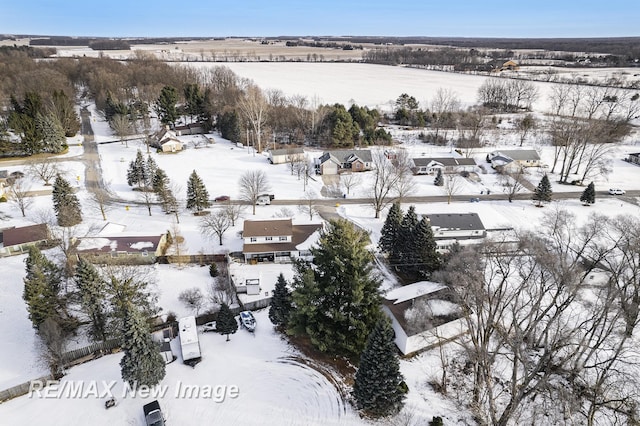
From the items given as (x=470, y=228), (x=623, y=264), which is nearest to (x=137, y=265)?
(x=470, y=228)

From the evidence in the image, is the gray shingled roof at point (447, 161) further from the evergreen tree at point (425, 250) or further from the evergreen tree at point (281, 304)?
the evergreen tree at point (281, 304)

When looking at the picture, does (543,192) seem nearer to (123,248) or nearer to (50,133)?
(123,248)

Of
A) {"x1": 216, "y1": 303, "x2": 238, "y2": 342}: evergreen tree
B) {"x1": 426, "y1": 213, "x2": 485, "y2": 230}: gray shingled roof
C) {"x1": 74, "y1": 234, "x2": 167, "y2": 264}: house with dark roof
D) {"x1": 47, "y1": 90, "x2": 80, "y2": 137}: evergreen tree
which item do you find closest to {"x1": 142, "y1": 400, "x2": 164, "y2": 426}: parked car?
{"x1": 216, "y1": 303, "x2": 238, "y2": 342}: evergreen tree

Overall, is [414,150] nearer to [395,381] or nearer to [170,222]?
[170,222]

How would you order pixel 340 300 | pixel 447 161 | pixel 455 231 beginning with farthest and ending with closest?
pixel 447 161, pixel 455 231, pixel 340 300

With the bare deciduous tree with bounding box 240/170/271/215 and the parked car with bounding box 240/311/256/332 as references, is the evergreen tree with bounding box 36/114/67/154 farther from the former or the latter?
the parked car with bounding box 240/311/256/332

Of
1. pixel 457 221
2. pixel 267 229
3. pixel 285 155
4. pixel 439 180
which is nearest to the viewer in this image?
pixel 267 229

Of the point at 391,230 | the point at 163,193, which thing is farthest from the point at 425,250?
the point at 163,193
